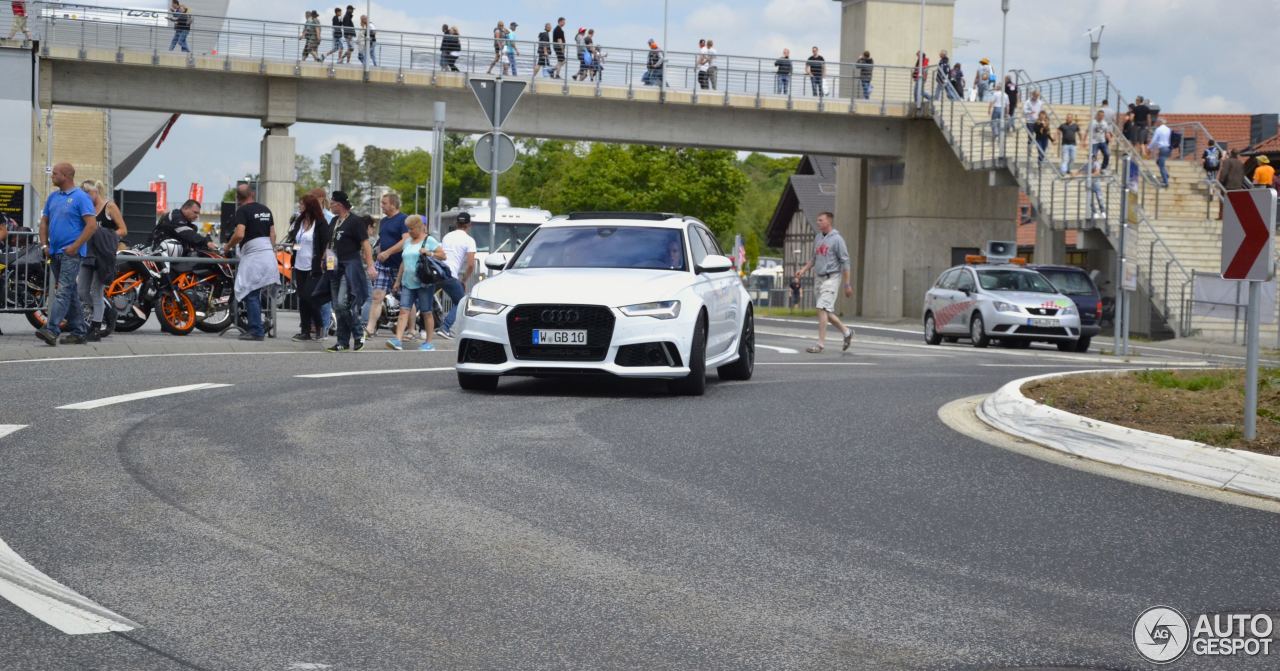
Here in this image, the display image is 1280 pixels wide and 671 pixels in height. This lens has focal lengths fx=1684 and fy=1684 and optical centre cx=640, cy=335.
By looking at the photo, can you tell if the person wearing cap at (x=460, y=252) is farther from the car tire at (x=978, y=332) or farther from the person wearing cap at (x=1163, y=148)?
the person wearing cap at (x=1163, y=148)

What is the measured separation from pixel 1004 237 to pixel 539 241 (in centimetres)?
4026

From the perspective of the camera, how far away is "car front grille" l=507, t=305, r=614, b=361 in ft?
45.1

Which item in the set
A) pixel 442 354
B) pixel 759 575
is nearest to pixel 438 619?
pixel 759 575

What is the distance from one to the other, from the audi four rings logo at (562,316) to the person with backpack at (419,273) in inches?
257

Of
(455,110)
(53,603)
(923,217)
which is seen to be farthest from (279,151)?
(53,603)

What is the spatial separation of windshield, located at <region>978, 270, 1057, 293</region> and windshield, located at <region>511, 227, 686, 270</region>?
15.2 metres

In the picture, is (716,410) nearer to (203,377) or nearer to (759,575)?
(203,377)

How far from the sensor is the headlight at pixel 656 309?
1378 centimetres

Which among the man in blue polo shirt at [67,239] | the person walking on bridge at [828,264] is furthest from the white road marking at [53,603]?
the person walking on bridge at [828,264]

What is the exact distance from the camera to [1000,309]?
2830 centimetres

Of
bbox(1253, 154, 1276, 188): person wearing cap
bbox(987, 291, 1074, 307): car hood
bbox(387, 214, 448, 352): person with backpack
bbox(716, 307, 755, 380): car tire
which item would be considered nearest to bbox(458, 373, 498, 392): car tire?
bbox(716, 307, 755, 380): car tire

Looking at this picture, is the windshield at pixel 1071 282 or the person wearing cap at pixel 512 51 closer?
the windshield at pixel 1071 282

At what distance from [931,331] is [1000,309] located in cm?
289

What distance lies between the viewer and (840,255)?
2258 centimetres
